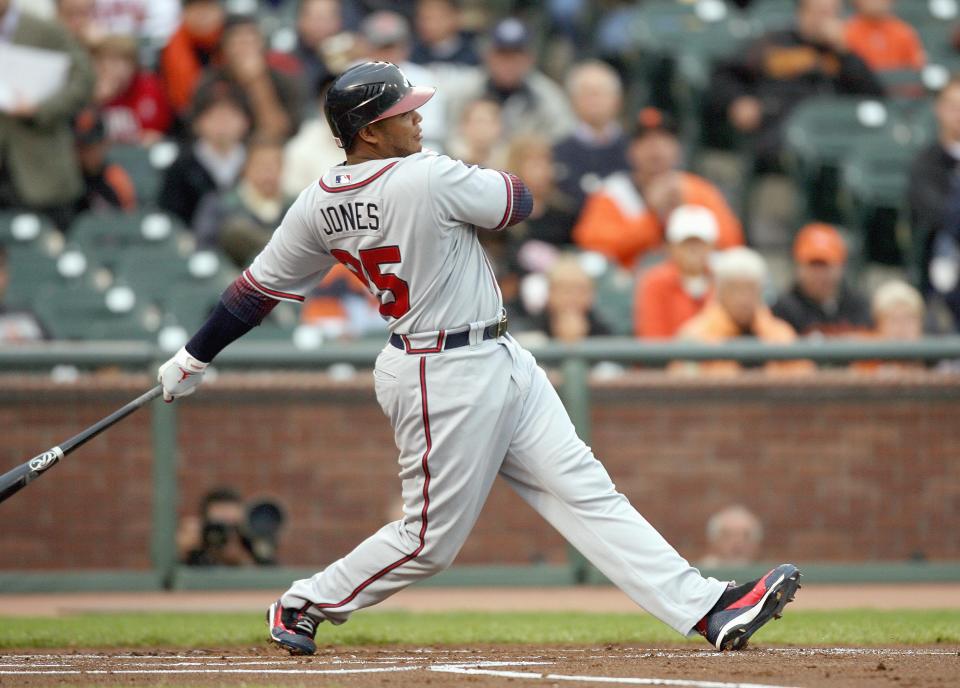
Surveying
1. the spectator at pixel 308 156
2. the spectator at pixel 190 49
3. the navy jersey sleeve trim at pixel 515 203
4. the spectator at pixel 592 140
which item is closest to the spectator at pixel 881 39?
the spectator at pixel 592 140

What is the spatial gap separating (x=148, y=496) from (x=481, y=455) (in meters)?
3.60

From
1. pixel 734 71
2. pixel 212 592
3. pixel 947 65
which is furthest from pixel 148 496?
pixel 947 65

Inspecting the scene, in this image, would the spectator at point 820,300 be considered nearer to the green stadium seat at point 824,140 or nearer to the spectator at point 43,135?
the green stadium seat at point 824,140

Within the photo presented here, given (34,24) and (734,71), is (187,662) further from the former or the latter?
(734,71)

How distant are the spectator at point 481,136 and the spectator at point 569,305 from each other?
147 cm

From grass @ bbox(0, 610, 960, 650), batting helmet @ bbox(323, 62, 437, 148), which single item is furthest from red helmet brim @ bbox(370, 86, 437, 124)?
grass @ bbox(0, 610, 960, 650)

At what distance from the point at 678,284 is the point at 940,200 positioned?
2269mm

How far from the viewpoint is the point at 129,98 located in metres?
11.0

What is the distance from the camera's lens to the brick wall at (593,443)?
→ 7.91 m

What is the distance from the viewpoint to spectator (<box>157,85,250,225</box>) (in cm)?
1019

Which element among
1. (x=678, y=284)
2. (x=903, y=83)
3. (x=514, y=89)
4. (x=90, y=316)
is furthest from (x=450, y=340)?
(x=903, y=83)

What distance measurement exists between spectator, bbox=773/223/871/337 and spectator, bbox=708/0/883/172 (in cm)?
203

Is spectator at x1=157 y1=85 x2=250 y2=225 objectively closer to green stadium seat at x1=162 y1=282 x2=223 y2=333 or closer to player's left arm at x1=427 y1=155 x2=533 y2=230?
green stadium seat at x1=162 y1=282 x2=223 y2=333

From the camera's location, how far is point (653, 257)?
31.2 feet
